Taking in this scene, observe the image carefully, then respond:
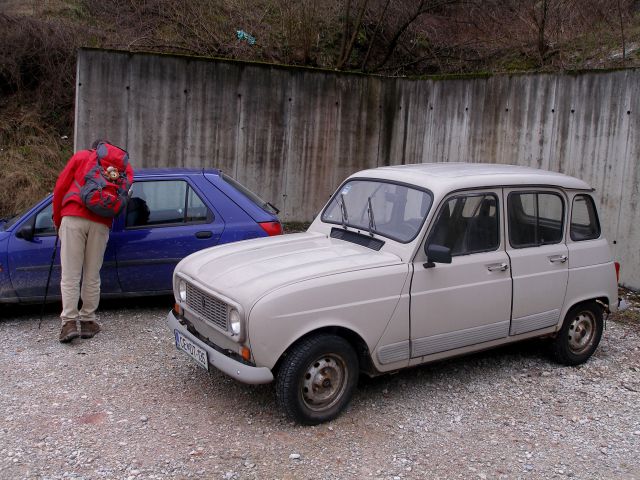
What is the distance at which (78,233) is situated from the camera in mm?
5949

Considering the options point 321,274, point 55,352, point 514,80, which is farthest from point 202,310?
point 514,80

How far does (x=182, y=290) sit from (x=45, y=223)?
92.0 inches

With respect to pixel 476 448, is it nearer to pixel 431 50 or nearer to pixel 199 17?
pixel 431 50

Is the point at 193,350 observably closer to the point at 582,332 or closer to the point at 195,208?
the point at 195,208

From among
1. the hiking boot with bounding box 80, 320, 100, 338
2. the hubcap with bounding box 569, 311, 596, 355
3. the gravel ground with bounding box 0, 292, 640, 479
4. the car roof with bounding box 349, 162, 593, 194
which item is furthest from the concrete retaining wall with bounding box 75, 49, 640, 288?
the hiking boot with bounding box 80, 320, 100, 338

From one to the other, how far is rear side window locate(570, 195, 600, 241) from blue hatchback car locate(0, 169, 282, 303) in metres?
3.06

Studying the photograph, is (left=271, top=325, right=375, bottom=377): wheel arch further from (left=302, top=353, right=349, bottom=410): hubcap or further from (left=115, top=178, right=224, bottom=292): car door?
(left=115, top=178, right=224, bottom=292): car door

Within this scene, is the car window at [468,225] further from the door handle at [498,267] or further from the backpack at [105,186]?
the backpack at [105,186]

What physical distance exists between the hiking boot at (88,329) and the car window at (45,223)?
103cm

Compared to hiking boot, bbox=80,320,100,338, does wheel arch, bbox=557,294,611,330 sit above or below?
above

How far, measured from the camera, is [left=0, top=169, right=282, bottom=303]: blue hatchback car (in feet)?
20.9

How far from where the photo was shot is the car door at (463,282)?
4824mm

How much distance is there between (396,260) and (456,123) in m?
6.19

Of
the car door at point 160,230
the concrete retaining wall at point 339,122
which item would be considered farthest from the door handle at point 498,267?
the concrete retaining wall at point 339,122
